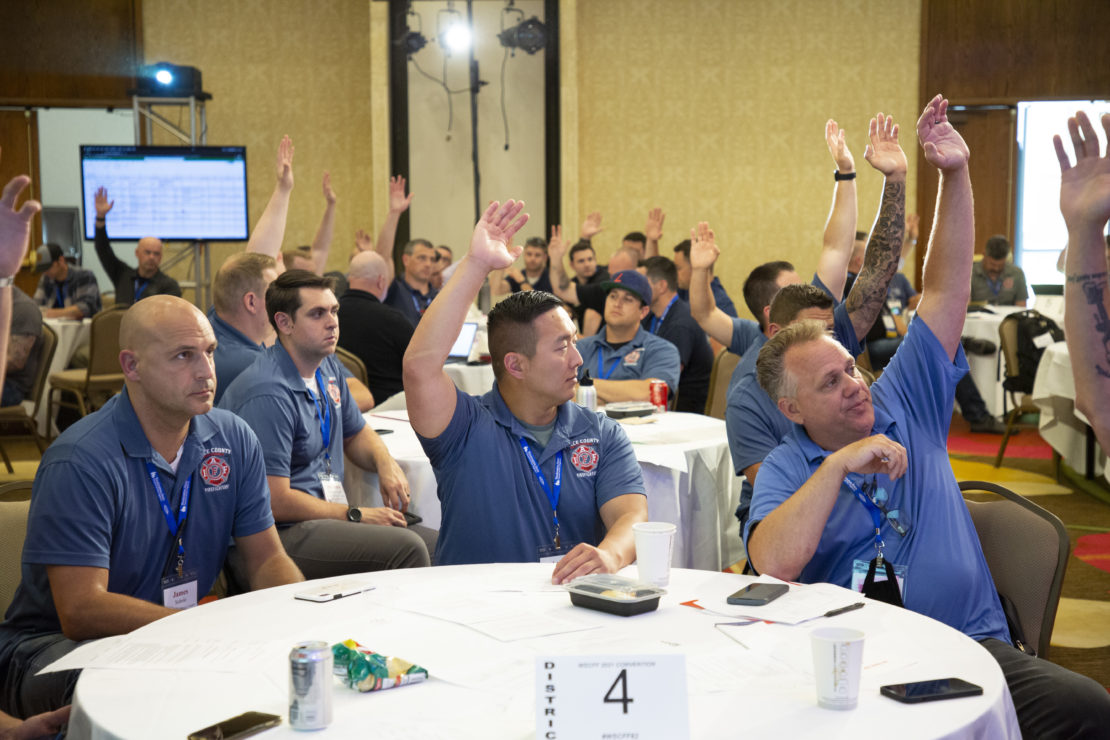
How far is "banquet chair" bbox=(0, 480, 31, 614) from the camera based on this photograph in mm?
2580

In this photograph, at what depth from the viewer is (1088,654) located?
12.7 feet

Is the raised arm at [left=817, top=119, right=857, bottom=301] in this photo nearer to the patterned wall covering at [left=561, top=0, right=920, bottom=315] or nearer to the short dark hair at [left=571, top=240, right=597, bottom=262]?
the short dark hair at [left=571, top=240, right=597, bottom=262]

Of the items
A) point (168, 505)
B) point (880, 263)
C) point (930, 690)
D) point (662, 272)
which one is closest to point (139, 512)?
point (168, 505)

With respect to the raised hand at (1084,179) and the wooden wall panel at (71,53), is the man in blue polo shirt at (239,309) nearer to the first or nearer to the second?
the raised hand at (1084,179)

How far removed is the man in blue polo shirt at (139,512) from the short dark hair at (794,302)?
1602 mm

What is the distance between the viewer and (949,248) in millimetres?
2672

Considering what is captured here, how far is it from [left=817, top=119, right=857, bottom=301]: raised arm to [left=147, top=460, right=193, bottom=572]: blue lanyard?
2336 millimetres

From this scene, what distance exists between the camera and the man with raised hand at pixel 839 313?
126 inches

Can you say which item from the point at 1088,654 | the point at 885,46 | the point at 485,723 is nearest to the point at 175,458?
the point at 485,723

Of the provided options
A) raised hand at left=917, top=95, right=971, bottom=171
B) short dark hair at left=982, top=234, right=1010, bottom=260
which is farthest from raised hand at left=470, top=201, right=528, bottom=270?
short dark hair at left=982, top=234, right=1010, bottom=260

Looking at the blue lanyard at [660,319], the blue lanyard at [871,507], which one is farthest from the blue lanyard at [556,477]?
the blue lanyard at [660,319]

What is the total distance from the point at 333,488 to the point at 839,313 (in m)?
1.78

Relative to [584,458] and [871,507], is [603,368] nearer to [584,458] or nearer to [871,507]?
[584,458]

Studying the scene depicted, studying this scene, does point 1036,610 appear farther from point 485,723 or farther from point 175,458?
point 175,458
